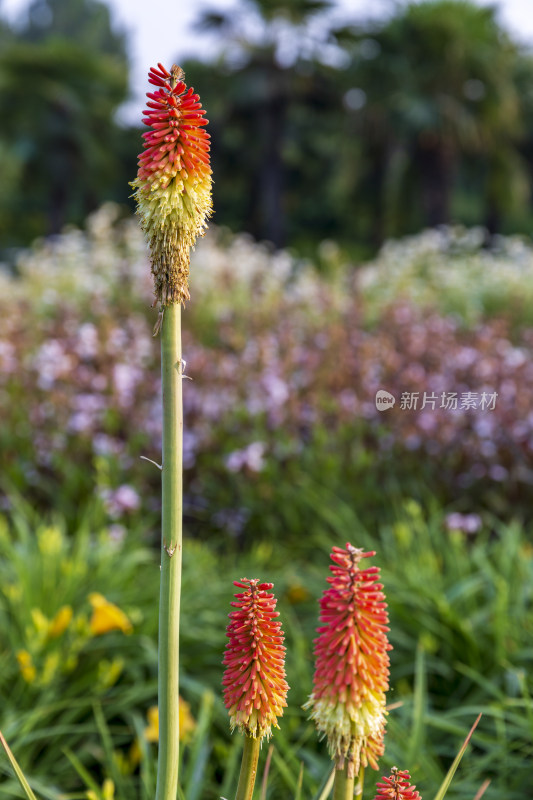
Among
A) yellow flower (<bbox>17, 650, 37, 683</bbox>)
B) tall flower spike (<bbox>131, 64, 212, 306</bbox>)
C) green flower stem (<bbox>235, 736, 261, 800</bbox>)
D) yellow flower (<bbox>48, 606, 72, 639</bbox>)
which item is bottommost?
yellow flower (<bbox>17, 650, 37, 683</bbox>)

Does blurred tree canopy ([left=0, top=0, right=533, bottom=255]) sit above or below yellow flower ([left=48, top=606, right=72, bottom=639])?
above

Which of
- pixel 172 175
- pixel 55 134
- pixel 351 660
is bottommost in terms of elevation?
pixel 351 660

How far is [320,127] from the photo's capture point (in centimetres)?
2531

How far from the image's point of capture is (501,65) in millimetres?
20328

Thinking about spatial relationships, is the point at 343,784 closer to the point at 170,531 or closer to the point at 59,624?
the point at 170,531

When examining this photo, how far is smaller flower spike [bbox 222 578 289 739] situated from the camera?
679mm

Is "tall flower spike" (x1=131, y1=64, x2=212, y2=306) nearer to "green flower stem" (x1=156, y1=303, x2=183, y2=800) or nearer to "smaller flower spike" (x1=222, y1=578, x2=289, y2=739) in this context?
"green flower stem" (x1=156, y1=303, x2=183, y2=800)

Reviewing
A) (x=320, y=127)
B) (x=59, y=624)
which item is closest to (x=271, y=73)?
(x=320, y=127)

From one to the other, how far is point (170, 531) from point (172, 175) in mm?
296

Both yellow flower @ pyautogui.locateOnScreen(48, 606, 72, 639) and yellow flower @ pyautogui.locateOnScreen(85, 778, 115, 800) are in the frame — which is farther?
yellow flower @ pyautogui.locateOnScreen(48, 606, 72, 639)

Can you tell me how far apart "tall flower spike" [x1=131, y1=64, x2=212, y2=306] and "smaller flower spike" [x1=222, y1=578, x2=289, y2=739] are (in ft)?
0.89

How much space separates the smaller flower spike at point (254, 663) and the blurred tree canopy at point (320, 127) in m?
19.9

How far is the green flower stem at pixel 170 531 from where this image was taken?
63cm

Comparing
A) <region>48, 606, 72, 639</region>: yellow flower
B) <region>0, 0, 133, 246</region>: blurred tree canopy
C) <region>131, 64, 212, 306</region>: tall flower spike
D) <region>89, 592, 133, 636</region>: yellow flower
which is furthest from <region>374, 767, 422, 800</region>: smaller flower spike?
<region>0, 0, 133, 246</region>: blurred tree canopy
